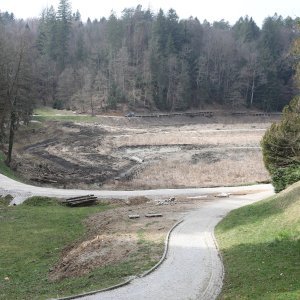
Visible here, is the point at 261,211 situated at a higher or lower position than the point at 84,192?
higher

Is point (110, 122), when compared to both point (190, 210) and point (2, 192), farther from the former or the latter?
point (190, 210)

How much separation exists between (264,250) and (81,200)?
14.9 metres

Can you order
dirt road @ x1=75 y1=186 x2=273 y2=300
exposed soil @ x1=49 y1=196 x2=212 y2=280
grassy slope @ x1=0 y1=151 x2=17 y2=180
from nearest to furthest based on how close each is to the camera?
1. dirt road @ x1=75 y1=186 x2=273 y2=300
2. exposed soil @ x1=49 y1=196 x2=212 y2=280
3. grassy slope @ x1=0 y1=151 x2=17 y2=180

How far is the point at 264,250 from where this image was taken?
14.0 meters

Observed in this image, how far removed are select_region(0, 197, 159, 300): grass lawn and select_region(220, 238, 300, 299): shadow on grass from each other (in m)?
2.76

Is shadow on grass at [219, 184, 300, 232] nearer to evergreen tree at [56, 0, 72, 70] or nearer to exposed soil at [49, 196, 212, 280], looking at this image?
exposed soil at [49, 196, 212, 280]

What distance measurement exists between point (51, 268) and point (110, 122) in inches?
2399

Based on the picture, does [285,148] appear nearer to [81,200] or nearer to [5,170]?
[81,200]

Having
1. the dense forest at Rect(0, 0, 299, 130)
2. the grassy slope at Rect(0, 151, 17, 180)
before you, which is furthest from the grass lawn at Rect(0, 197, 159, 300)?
the dense forest at Rect(0, 0, 299, 130)

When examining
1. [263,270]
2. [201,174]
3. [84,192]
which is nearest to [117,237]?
[263,270]

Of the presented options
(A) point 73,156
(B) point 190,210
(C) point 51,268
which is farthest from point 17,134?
(C) point 51,268

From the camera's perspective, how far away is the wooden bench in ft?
86.5

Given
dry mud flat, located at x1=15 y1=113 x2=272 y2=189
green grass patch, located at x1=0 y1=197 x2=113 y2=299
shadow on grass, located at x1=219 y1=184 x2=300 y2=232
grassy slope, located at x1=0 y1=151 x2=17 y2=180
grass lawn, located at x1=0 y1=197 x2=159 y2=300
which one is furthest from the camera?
dry mud flat, located at x1=15 y1=113 x2=272 y2=189

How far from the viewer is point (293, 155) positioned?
85.3ft
